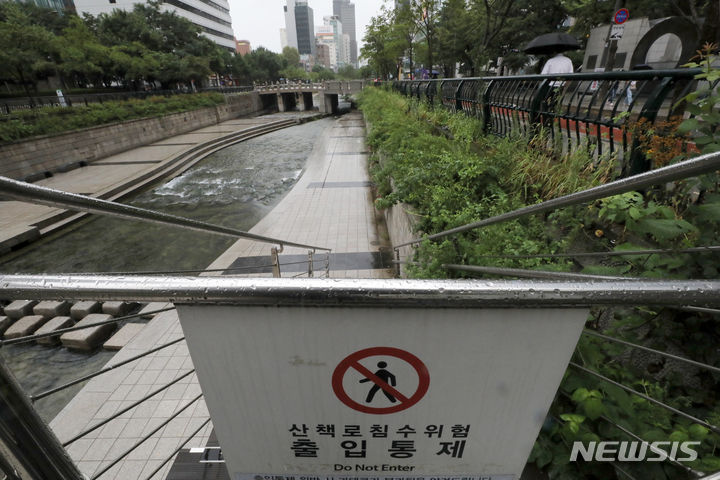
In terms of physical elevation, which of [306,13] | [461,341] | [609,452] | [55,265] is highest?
[306,13]

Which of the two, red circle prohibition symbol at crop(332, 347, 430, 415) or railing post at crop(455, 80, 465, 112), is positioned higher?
railing post at crop(455, 80, 465, 112)

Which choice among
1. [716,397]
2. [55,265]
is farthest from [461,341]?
[55,265]

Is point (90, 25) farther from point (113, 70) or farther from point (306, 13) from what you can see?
point (306, 13)

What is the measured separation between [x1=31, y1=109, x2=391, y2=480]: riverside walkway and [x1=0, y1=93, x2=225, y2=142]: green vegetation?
47.6ft

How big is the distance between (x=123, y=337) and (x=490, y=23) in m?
21.1

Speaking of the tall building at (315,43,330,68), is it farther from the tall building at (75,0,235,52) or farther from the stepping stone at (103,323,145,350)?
the stepping stone at (103,323,145,350)

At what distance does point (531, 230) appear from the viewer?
2.91 m

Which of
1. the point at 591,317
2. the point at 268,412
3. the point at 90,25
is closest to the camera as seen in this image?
the point at 268,412

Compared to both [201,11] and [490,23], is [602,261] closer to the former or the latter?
[490,23]

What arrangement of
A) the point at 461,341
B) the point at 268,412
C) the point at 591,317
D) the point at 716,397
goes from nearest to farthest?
the point at 461,341
the point at 268,412
the point at 716,397
the point at 591,317

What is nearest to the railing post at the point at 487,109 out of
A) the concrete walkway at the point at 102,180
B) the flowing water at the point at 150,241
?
the flowing water at the point at 150,241

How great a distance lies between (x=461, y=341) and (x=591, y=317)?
1640 millimetres

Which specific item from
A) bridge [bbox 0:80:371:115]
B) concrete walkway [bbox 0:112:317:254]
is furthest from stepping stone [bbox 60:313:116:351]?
bridge [bbox 0:80:371:115]

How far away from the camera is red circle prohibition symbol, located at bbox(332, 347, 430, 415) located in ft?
3.08
